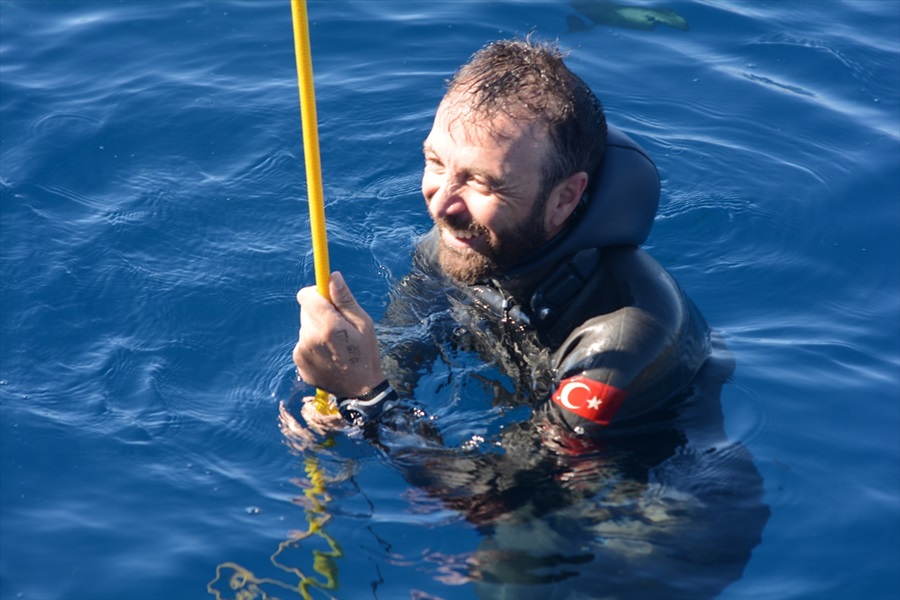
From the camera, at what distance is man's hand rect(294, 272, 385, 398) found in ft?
12.2

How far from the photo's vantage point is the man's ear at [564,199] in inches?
164

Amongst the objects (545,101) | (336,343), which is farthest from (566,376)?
(545,101)

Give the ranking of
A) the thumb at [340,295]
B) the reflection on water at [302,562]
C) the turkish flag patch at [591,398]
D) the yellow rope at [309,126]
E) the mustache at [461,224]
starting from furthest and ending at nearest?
the mustache at [461,224] < the reflection on water at [302,562] < the turkish flag patch at [591,398] < the thumb at [340,295] < the yellow rope at [309,126]

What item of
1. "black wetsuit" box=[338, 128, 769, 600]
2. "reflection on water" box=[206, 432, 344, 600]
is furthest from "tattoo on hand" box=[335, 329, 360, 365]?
"reflection on water" box=[206, 432, 344, 600]

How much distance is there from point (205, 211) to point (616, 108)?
8.91 ft

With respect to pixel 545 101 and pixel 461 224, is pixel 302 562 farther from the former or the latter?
pixel 545 101

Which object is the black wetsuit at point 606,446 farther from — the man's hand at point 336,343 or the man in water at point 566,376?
the man's hand at point 336,343

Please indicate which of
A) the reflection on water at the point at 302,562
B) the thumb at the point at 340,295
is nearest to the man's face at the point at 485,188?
the thumb at the point at 340,295

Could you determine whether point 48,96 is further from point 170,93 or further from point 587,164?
point 587,164

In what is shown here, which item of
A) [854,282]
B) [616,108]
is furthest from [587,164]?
[616,108]

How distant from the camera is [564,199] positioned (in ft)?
13.9

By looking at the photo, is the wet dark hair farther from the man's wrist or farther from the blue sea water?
the blue sea water

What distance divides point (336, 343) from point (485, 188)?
0.82m

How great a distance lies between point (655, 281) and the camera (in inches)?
163
